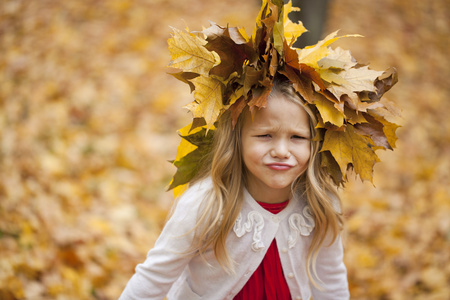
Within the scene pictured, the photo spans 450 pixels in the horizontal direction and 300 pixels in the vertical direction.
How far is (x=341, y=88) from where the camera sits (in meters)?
1.45

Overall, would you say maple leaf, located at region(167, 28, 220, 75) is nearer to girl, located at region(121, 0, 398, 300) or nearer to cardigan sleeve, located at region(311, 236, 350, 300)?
girl, located at region(121, 0, 398, 300)

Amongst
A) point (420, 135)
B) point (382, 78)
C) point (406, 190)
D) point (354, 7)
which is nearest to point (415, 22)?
point (354, 7)

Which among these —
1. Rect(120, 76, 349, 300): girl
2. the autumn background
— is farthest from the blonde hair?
the autumn background

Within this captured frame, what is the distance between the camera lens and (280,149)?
1518 mm

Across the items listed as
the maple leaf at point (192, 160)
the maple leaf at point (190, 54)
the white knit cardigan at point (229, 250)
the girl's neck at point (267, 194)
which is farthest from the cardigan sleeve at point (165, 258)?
the maple leaf at point (190, 54)

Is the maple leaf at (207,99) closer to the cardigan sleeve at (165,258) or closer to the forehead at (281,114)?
the forehead at (281,114)

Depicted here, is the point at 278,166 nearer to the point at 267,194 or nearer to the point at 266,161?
the point at 266,161

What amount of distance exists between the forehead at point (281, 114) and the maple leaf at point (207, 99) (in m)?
0.15

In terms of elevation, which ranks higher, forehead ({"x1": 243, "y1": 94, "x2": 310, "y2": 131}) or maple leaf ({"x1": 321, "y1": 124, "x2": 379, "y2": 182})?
forehead ({"x1": 243, "y1": 94, "x2": 310, "y2": 131})

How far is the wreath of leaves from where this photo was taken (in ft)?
4.63

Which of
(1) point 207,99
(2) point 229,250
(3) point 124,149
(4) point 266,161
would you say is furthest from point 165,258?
(3) point 124,149

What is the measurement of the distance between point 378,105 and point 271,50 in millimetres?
407

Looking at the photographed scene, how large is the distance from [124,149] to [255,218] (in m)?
2.42

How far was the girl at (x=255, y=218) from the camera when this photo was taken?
155cm
